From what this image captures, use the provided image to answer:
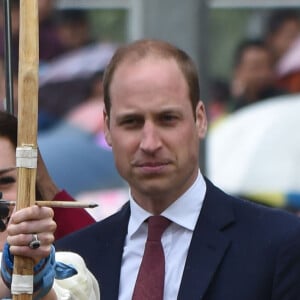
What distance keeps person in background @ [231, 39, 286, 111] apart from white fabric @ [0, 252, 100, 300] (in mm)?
10330

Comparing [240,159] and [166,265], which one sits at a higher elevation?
[166,265]

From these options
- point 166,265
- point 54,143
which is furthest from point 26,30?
point 54,143

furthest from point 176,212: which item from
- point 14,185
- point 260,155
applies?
point 260,155

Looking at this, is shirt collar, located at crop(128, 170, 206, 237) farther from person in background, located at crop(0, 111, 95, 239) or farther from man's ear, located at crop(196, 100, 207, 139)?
person in background, located at crop(0, 111, 95, 239)

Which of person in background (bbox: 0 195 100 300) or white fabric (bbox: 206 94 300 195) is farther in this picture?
white fabric (bbox: 206 94 300 195)

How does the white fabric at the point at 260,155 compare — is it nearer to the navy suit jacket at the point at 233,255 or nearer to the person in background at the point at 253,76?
the person in background at the point at 253,76

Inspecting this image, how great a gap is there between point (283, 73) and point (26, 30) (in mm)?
11068

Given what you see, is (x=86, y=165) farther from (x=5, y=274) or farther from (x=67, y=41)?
(x=5, y=274)

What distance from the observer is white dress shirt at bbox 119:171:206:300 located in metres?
5.03

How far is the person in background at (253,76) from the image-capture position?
594 inches

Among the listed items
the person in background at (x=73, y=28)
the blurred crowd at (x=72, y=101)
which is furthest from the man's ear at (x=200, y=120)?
the person in background at (x=73, y=28)

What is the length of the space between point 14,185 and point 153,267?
1.66 feet

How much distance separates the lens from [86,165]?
41.2 feet

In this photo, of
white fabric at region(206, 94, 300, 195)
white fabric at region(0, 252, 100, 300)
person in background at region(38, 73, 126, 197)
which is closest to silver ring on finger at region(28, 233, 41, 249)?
white fabric at region(0, 252, 100, 300)
